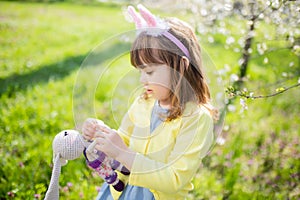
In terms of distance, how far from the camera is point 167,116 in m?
1.61

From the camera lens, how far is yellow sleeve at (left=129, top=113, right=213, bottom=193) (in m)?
1.46

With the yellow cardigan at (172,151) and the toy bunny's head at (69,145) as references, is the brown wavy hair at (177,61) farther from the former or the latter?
the toy bunny's head at (69,145)

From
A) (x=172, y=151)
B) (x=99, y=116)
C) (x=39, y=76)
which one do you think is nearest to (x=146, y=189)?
(x=172, y=151)

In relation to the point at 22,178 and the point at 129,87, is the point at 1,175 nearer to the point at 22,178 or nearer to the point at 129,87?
the point at 22,178

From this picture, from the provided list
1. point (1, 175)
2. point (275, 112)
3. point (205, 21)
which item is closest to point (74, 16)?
point (205, 21)

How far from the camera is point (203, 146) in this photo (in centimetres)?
150

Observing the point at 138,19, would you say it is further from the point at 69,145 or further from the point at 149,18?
the point at 69,145

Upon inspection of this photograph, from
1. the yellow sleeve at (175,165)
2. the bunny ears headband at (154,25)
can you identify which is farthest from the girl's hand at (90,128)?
the bunny ears headband at (154,25)

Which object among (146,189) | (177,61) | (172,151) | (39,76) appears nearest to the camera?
(177,61)

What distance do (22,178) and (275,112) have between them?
2.64m

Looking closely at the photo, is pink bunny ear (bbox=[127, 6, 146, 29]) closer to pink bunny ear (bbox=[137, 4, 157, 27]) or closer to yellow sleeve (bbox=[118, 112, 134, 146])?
pink bunny ear (bbox=[137, 4, 157, 27])

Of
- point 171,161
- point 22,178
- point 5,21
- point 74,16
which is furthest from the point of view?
point 74,16

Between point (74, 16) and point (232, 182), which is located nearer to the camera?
point (232, 182)

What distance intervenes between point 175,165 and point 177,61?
1.38 ft
